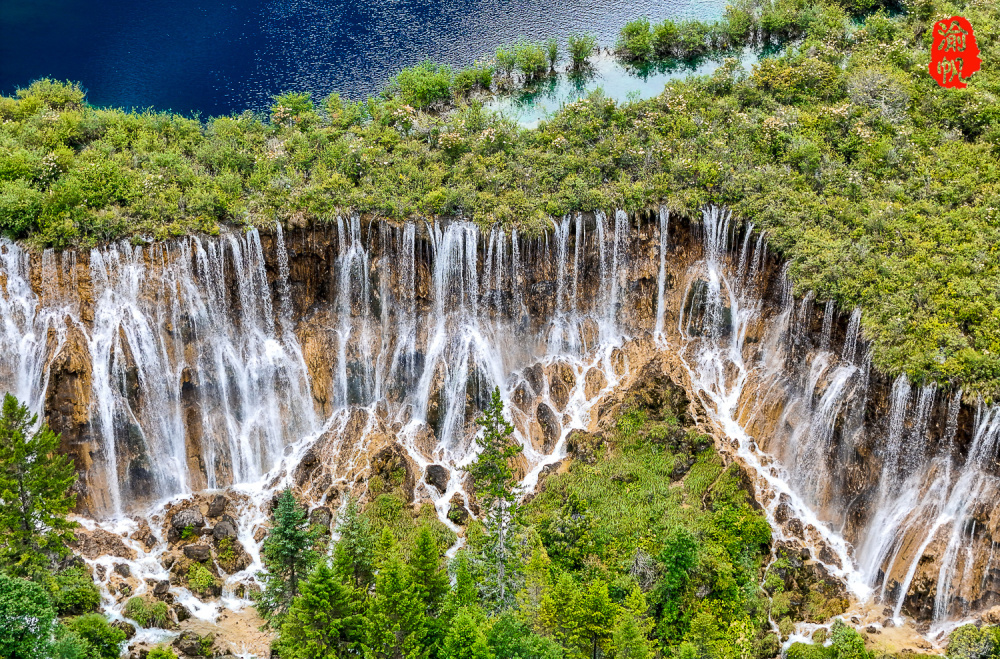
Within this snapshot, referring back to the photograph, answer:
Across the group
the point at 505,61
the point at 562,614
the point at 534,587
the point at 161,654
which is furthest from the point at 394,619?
the point at 505,61

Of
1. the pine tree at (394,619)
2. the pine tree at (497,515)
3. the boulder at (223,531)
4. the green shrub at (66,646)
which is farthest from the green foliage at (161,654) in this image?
the pine tree at (497,515)

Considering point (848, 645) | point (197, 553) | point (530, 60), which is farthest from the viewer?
point (530, 60)

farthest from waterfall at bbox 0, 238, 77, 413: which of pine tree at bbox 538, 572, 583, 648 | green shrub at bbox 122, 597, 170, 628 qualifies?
pine tree at bbox 538, 572, 583, 648

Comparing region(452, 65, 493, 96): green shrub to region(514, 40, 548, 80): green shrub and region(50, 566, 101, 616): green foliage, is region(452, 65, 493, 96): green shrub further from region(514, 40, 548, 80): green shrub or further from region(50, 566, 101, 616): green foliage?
region(50, 566, 101, 616): green foliage

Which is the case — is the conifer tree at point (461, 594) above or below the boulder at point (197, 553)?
above

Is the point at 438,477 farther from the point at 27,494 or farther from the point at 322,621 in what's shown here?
the point at 27,494

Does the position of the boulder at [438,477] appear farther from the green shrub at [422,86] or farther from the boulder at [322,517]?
the green shrub at [422,86]
